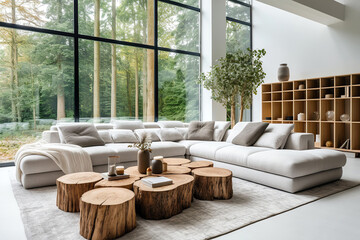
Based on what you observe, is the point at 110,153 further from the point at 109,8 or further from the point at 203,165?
the point at 109,8

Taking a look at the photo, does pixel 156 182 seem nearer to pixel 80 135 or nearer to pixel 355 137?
pixel 80 135

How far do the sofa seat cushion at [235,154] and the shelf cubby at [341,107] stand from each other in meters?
3.16

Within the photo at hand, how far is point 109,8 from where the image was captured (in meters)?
5.47

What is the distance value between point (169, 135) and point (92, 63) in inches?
89.1

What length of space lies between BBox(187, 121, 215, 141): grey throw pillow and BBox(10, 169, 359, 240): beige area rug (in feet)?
5.87

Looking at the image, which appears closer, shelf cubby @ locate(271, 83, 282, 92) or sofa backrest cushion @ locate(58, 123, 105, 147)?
sofa backrest cushion @ locate(58, 123, 105, 147)

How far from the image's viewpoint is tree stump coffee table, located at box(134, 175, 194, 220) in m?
2.18

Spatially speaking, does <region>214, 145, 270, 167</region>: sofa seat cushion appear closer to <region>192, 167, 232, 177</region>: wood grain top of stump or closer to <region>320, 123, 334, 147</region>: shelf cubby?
<region>192, 167, 232, 177</region>: wood grain top of stump

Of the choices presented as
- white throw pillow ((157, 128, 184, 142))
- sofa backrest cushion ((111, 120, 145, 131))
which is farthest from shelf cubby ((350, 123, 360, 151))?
sofa backrest cushion ((111, 120, 145, 131))

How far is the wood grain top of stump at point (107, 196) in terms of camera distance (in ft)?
6.12

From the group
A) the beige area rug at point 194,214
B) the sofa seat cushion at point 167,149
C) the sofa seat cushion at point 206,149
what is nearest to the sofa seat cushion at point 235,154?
the sofa seat cushion at point 206,149

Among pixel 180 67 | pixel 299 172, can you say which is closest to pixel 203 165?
pixel 299 172

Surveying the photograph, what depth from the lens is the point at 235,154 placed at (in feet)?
11.7

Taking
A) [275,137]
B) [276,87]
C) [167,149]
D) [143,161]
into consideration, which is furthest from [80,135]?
[276,87]
